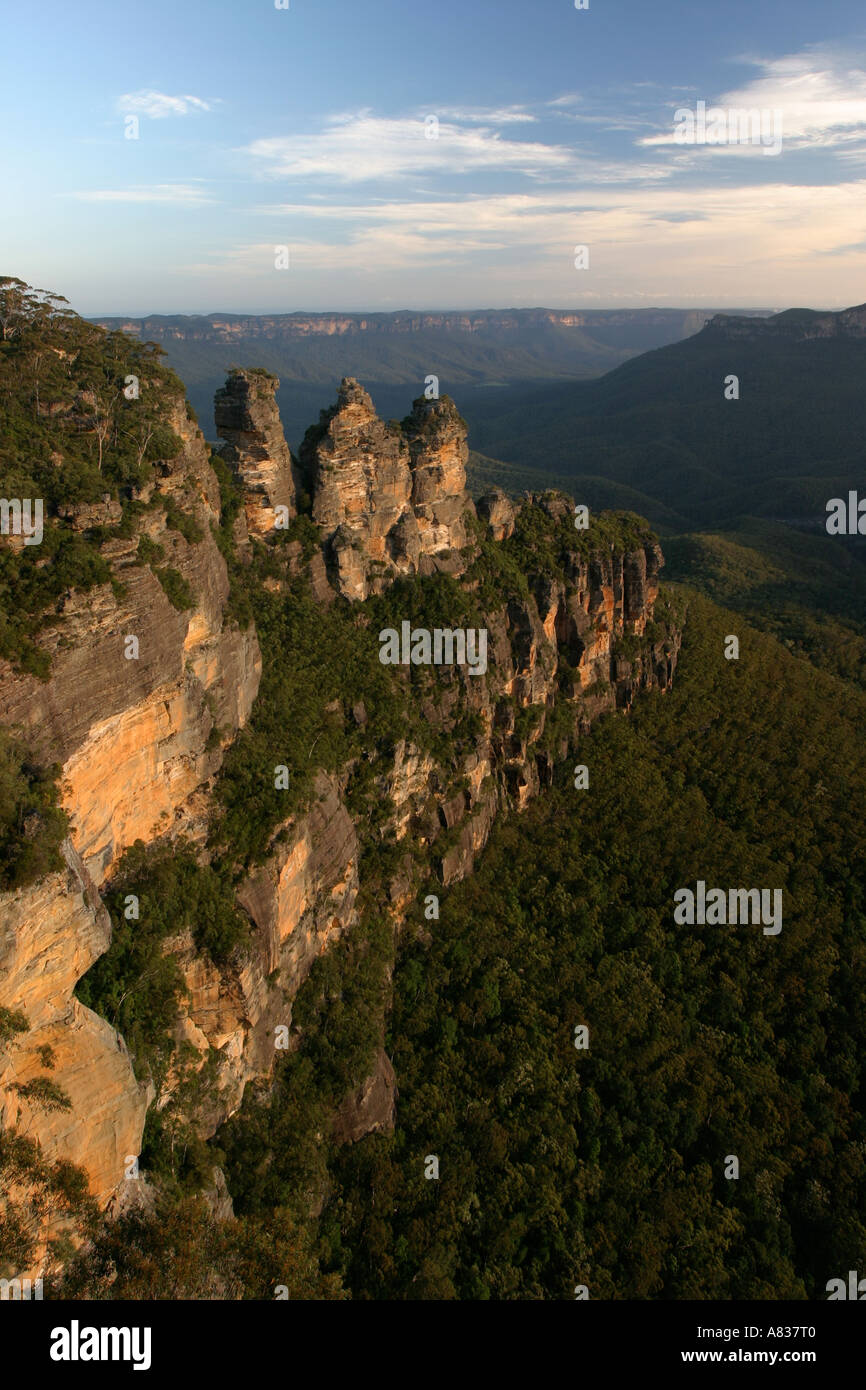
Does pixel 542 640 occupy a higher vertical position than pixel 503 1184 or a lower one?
higher

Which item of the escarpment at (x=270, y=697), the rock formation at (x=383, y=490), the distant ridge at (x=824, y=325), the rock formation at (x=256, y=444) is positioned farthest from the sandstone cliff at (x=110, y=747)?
the distant ridge at (x=824, y=325)

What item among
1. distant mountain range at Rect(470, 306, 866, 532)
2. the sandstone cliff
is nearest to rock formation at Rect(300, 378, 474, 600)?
the sandstone cliff

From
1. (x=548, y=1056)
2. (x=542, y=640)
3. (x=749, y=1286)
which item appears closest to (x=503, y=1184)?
(x=548, y=1056)

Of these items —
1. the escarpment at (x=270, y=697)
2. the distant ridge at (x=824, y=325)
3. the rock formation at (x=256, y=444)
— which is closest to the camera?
the escarpment at (x=270, y=697)

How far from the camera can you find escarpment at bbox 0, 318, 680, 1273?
18109 millimetres

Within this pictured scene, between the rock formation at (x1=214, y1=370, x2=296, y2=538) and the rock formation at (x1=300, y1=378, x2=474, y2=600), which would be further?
the rock formation at (x1=300, y1=378, x2=474, y2=600)

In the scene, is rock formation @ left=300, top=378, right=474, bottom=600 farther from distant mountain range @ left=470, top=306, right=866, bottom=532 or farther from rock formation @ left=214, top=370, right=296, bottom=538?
distant mountain range @ left=470, top=306, right=866, bottom=532

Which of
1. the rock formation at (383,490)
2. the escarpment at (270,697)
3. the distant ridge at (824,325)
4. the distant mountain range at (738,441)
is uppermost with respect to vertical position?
the distant ridge at (824,325)

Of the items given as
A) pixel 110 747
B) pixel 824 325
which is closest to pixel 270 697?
pixel 110 747

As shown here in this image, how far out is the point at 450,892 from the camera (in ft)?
123

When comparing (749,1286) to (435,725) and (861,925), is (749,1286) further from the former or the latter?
(435,725)

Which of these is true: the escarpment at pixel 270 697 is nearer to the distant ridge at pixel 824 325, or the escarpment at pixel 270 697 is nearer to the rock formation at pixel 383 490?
the rock formation at pixel 383 490

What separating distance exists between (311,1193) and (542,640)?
3023cm

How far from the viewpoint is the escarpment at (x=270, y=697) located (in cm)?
1811
